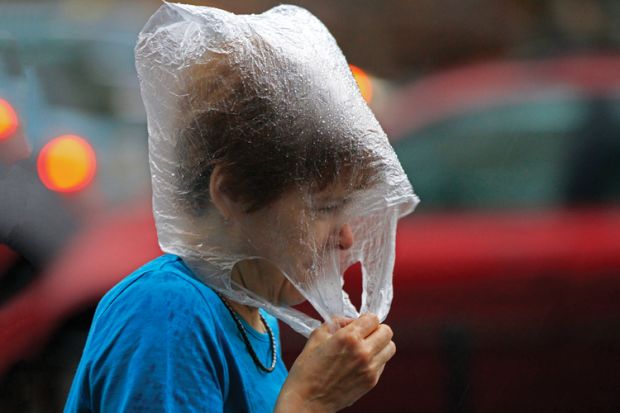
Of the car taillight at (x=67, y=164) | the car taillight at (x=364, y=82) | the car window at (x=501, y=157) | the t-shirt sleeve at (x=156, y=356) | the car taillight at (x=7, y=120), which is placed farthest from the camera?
the car taillight at (x=364, y=82)

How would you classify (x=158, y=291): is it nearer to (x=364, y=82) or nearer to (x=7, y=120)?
(x=7, y=120)

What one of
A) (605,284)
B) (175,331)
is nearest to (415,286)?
(605,284)

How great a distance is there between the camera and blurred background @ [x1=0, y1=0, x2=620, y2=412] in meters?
3.34

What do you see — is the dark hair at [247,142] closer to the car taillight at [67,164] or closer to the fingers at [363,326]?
the fingers at [363,326]

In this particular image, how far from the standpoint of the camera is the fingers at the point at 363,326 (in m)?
1.37

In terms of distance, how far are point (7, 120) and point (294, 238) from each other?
2151 millimetres

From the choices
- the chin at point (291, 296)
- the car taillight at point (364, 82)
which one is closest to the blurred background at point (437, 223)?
the car taillight at point (364, 82)

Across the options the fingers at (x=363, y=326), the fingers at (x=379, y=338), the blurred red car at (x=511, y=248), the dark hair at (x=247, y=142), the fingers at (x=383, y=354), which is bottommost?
the blurred red car at (x=511, y=248)

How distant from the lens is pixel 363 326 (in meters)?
1.39

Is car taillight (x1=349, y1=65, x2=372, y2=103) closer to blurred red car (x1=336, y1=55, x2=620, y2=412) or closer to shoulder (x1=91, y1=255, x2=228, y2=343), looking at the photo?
blurred red car (x1=336, y1=55, x2=620, y2=412)

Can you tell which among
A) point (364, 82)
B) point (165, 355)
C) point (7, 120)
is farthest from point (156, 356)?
point (364, 82)

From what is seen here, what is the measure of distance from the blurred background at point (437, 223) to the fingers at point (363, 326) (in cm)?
185

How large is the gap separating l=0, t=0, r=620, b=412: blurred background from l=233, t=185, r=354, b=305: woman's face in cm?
179

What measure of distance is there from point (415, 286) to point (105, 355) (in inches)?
91.8
